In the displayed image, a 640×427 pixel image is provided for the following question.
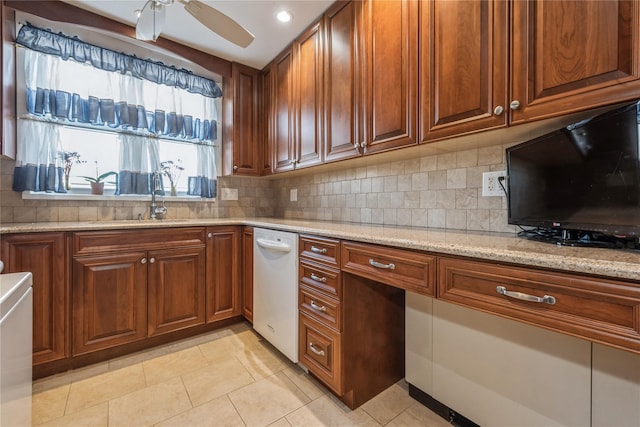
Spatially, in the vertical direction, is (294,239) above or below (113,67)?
below

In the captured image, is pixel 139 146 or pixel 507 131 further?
pixel 139 146

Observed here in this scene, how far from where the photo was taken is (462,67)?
1208mm

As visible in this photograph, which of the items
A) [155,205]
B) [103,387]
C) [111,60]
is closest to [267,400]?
[103,387]

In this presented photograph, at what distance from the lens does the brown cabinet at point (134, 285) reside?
175 cm

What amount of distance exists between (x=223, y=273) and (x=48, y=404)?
117cm

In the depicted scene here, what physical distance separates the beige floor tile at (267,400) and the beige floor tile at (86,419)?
0.61m

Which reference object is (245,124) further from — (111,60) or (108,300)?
(108,300)

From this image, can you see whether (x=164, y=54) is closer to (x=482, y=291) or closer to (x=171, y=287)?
(x=171, y=287)

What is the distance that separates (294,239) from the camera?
5.64 feet

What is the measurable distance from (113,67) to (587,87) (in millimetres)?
2924

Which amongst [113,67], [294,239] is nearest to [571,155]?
[294,239]

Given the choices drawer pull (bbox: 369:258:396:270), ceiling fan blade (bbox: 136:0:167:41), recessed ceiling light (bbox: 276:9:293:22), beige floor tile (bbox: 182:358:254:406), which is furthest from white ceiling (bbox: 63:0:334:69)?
beige floor tile (bbox: 182:358:254:406)

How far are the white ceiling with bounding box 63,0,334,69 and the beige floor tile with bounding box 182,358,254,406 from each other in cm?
241

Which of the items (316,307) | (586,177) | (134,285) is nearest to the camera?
(586,177)
